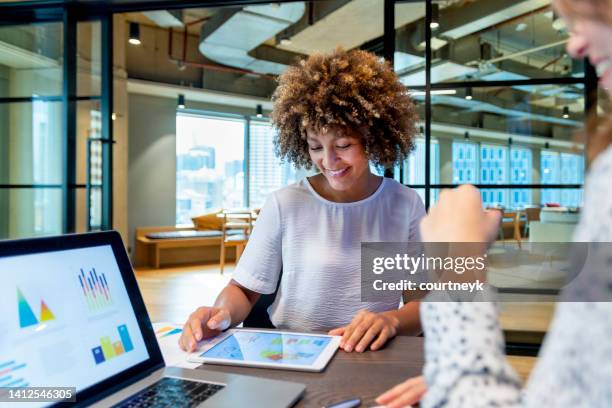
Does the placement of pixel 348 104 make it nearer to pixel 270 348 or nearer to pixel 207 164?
pixel 270 348

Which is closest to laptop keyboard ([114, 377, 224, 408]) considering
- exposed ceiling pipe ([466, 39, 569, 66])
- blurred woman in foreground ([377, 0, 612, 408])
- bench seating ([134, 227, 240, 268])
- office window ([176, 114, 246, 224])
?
blurred woman in foreground ([377, 0, 612, 408])

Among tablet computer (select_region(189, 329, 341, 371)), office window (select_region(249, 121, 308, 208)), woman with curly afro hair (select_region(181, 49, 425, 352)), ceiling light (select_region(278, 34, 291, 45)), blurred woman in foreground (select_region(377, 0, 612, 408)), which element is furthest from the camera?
office window (select_region(249, 121, 308, 208))

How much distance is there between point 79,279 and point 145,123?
6.79 m

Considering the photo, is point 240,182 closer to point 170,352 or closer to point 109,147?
point 109,147

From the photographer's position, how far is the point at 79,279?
2.33 ft

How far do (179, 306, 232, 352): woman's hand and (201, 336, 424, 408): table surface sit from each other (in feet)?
0.39

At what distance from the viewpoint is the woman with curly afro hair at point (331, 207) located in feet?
4.34

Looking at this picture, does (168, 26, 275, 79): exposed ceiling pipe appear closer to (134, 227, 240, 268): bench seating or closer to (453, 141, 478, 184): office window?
(134, 227, 240, 268): bench seating

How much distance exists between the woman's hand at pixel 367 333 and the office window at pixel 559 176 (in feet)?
7.16

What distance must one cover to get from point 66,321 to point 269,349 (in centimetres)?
41

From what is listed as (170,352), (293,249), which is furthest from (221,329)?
(293,249)

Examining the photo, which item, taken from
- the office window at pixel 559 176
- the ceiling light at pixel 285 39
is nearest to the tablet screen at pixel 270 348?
the office window at pixel 559 176

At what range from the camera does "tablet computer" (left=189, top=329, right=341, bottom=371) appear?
876mm

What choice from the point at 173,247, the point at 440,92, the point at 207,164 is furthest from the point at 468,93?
the point at 207,164
